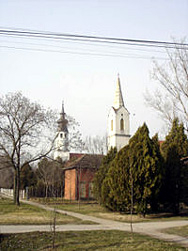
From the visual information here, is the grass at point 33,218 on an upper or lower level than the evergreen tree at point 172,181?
lower

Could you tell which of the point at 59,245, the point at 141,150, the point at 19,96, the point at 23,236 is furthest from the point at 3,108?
the point at 59,245

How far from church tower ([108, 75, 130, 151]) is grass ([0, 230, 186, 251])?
162 ft

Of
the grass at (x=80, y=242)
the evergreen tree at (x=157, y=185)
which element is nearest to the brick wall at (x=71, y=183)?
the evergreen tree at (x=157, y=185)

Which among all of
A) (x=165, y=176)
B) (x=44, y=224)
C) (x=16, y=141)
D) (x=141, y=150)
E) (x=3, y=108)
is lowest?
(x=44, y=224)

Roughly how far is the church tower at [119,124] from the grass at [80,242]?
4943cm

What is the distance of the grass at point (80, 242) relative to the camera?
27.9ft

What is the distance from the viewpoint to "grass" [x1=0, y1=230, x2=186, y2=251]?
27.9 feet

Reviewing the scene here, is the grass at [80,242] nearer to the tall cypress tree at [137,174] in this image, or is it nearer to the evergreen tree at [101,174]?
the tall cypress tree at [137,174]

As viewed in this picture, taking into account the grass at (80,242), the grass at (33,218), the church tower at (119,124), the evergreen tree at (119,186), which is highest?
the church tower at (119,124)

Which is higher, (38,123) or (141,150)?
(38,123)

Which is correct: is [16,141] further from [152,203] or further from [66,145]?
[152,203]

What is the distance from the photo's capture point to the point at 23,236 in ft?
33.5

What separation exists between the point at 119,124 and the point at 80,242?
52.2 metres

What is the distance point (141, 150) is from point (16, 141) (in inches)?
463
